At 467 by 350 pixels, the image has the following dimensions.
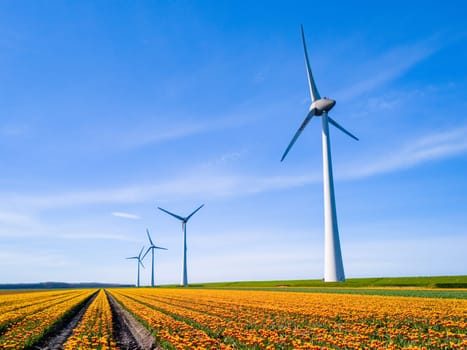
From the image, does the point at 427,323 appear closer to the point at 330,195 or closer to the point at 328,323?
the point at 328,323

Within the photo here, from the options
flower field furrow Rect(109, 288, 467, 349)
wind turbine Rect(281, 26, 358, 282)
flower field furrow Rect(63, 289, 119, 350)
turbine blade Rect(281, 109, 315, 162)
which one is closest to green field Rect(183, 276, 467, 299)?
wind turbine Rect(281, 26, 358, 282)

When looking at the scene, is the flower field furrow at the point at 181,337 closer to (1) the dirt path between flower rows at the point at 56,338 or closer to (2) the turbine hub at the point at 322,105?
(1) the dirt path between flower rows at the point at 56,338

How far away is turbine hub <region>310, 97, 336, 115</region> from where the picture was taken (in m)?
77.5

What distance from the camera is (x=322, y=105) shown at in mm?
78000

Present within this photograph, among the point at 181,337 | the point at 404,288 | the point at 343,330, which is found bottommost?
the point at 404,288

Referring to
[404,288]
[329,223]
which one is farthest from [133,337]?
[404,288]

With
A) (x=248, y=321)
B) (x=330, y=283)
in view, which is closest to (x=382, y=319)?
(x=248, y=321)

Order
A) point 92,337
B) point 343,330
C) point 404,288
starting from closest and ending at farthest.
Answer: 1. point 92,337
2. point 343,330
3. point 404,288

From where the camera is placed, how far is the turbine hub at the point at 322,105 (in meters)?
77.5

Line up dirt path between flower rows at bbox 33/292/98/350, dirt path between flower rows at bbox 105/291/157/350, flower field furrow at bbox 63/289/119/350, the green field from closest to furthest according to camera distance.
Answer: flower field furrow at bbox 63/289/119/350 → dirt path between flower rows at bbox 105/291/157/350 → dirt path between flower rows at bbox 33/292/98/350 → the green field

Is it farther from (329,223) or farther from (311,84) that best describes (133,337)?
(311,84)

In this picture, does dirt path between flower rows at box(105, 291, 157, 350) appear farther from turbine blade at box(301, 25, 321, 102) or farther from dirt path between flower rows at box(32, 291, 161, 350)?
turbine blade at box(301, 25, 321, 102)

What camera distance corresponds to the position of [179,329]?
58.6ft

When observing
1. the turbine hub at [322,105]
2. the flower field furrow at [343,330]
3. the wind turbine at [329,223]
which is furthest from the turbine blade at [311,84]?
the flower field furrow at [343,330]
